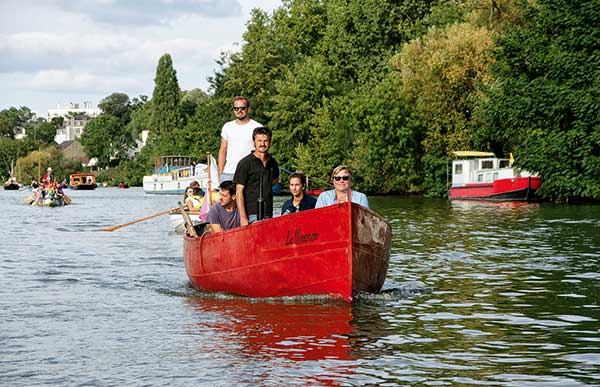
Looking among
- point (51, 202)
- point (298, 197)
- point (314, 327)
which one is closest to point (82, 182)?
point (51, 202)

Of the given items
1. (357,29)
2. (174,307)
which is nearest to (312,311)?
(174,307)

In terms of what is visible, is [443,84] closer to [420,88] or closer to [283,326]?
[420,88]

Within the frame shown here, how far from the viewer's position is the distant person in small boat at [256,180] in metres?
14.2

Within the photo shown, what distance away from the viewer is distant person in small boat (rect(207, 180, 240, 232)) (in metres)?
15.4

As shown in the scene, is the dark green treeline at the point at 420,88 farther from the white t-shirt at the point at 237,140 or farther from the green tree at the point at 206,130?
the white t-shirt at the point at 237,140

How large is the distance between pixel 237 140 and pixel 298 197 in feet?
5.48

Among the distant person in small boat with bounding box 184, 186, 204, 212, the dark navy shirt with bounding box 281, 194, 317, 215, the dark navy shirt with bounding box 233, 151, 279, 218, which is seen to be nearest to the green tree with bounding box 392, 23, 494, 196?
the distant person in small boat with bounding box 184, 186, 204, 212

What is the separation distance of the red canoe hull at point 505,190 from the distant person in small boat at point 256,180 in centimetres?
3913

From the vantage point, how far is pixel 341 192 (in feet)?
46.0

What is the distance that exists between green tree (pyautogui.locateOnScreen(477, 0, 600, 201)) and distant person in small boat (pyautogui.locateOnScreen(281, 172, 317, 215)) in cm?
3163

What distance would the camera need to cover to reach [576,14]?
4659 centimetres

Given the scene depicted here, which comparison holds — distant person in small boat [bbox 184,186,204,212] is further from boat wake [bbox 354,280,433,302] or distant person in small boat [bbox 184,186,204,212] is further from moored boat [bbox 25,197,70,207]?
moored boat [bbox 25,197,70,207]

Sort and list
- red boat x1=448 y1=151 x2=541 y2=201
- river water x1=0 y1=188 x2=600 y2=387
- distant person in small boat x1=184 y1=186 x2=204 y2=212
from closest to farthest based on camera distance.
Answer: river water x1=0 y1=188 x2=600 y2=387 < distant person in small boat x1=184 y1=186 x2=204 y2=212 < red boat x1=448 y1=151 x2=541 y2=201

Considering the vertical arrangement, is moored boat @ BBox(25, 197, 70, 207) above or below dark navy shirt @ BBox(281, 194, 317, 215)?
below
